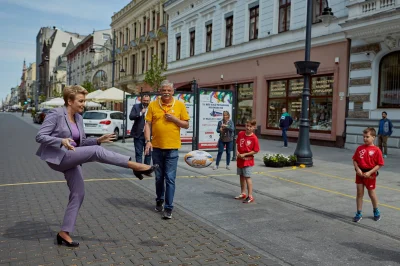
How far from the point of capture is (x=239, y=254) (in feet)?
14.0

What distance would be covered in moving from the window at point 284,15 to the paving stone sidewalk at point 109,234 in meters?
15.3

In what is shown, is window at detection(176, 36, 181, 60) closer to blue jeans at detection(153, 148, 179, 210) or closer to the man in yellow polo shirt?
the man in yellow polo shirt

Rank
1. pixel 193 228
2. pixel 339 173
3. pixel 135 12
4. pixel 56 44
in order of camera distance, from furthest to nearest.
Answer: pixel 56 44 < pixel 135 12 < pixel 339 173 < pixel 193 228

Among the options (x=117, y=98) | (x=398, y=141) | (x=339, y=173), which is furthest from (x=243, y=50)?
(x=339, y=173)

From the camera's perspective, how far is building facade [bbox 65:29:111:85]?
5984 centimetres

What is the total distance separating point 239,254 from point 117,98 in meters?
20.8

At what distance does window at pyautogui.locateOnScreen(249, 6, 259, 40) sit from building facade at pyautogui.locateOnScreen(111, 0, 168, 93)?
1233cm

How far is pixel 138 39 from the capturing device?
4153 centimetres

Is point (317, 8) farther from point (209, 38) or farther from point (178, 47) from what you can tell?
point (178, 47)

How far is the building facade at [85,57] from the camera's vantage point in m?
59.8

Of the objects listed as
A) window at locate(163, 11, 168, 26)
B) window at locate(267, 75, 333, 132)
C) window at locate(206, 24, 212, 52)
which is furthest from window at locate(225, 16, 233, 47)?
window at locate(163, 11, 168, 26)

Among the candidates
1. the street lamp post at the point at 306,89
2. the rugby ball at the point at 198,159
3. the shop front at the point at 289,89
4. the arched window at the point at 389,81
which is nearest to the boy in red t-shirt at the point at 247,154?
the rugby ball at the point at 198,159

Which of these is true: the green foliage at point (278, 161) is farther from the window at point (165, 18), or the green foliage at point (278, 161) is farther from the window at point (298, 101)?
the window at point (165, 18)

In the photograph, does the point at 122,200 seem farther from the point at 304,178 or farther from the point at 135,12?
the point at 135,12
